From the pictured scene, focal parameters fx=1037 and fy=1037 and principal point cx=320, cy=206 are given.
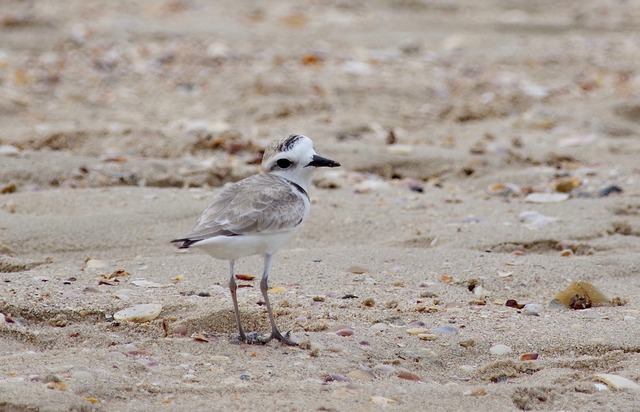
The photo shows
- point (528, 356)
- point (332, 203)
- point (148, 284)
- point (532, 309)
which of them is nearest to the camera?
point (528, 356)

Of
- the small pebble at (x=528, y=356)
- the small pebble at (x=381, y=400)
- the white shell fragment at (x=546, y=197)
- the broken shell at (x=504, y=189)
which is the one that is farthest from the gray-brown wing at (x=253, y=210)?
the broken shell at (x=504, y=189)

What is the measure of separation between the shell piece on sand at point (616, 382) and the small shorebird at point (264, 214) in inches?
45.4

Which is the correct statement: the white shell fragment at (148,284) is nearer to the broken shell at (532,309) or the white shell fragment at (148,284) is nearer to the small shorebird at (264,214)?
the small shorebird at (264,214)

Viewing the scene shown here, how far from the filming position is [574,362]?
154 inches

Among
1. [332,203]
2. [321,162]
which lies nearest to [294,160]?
[321,162]

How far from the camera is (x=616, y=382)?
12.1ft

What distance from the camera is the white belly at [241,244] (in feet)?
12.8

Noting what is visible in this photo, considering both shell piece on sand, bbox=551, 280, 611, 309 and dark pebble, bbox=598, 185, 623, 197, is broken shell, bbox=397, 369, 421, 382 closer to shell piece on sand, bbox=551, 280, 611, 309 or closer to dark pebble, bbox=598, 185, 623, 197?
shell piece on sand, bbox=551, 280, 611, 309

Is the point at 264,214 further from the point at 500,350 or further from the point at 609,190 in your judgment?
the point at 609,190

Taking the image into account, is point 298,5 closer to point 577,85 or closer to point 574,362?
point 577,85

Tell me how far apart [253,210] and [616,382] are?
149 centimetres

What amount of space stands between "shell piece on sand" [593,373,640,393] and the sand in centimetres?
2

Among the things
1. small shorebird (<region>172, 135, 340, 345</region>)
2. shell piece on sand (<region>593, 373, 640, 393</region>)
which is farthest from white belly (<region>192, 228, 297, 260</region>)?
shell piece on sand (<region>593, 373, 640, 393</region>)

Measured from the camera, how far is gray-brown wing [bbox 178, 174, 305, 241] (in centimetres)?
400
